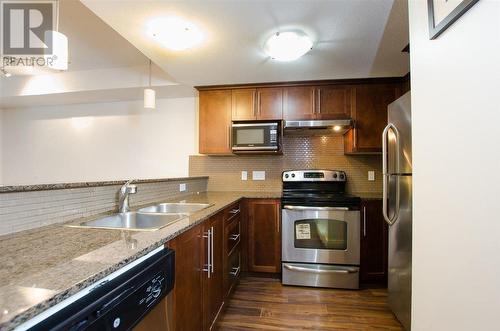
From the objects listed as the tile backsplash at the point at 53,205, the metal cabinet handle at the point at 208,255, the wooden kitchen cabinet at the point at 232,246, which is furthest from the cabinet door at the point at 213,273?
the tile backsplash at the point at 53,205

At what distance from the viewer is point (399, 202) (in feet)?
5.75

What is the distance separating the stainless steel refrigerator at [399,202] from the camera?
164 centimetres

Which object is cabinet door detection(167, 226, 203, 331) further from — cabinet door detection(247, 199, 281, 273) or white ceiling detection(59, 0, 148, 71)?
white ceiling detection(59, 0, 148, 71)

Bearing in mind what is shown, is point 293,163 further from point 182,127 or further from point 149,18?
point 149,18

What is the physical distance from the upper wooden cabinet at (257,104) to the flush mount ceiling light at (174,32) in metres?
1.05

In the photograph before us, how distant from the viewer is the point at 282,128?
270 centimetres

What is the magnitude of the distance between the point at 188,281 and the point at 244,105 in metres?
2.10

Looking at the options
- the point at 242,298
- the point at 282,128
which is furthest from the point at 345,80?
the point at 242,298

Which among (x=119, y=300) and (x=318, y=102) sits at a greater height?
(x=318, y=102)

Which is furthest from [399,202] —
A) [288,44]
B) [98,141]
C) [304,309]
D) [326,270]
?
[98,141]

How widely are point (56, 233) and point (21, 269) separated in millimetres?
420

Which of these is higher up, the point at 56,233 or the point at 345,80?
the point at 345,80

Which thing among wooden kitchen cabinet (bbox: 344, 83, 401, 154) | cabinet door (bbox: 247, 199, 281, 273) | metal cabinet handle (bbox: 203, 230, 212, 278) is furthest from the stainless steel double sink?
wooden kitchen cabinet (bbox: 344, 83, 401, 154)

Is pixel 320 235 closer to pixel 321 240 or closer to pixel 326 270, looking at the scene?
pixel 321 240
